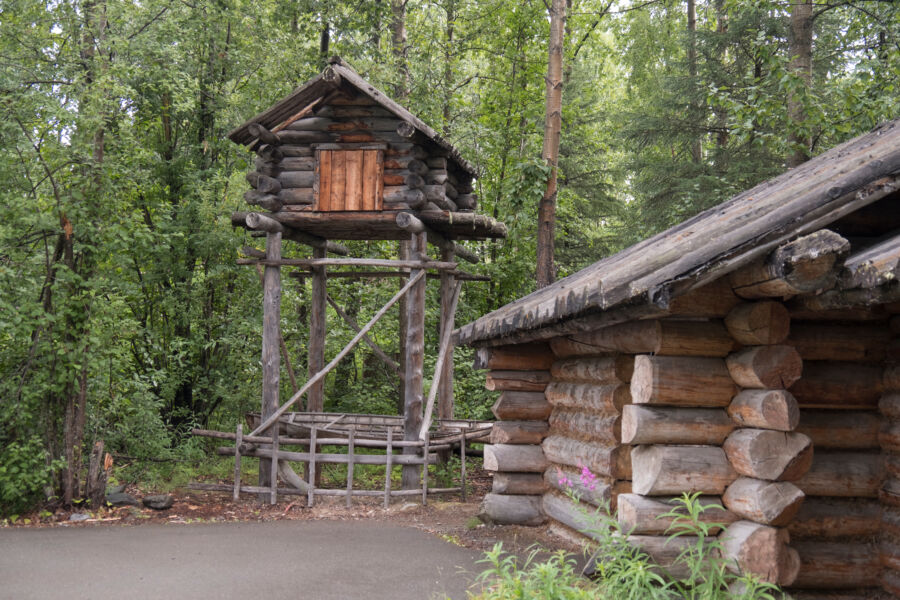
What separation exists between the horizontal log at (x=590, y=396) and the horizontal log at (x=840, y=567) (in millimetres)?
2197

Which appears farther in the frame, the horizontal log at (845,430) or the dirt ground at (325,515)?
the dirt ground at (325,515)

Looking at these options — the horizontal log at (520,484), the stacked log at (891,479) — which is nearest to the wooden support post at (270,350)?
the horizontal log at (520,484)

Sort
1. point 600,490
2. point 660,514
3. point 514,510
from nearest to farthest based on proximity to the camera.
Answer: point 660,514, point 600,490, point 514,510

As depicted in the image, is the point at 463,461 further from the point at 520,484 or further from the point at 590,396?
Answer: the point at 590,396

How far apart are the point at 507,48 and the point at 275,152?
42.4 feet

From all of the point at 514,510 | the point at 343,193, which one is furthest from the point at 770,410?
the point at 343,193

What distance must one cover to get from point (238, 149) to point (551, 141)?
8.00m

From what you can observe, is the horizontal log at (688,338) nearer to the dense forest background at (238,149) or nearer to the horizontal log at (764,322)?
the horizontal log at (764,322)

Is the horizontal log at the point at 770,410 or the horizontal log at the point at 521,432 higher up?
the horizontal log at the point at 770,410

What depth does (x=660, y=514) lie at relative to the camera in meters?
5.65

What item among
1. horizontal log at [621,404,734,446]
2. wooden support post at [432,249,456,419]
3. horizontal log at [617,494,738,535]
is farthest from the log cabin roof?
wooden support post at [432,249,456,419]

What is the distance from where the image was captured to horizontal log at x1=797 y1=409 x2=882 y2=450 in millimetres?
5949

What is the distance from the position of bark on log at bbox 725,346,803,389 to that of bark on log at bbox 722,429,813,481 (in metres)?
0.35

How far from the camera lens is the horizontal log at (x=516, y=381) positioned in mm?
9703
